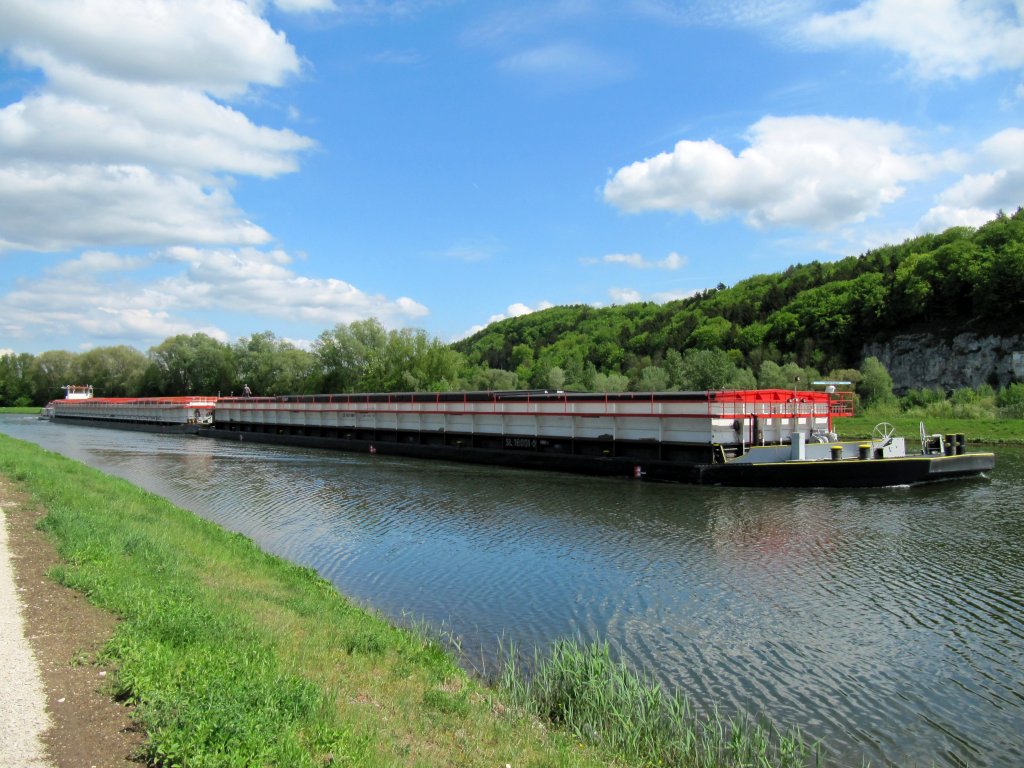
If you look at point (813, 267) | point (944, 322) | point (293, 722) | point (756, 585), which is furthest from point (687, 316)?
point (293, 722)

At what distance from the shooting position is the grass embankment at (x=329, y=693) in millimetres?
5297

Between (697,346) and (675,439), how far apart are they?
301 feet

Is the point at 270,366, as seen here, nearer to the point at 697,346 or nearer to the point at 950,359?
the point at 697,346

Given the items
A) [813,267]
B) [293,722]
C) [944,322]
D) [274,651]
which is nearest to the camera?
[293,722]

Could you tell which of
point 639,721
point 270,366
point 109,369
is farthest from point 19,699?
point 109,369

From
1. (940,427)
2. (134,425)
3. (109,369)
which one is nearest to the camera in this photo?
(940,427)

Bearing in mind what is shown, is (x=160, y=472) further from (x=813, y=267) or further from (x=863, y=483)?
(x=813, y=267)

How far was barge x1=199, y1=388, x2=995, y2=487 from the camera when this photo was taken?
82.3 ft

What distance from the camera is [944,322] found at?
271 ft

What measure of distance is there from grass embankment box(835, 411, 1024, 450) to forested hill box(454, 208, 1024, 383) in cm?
3165

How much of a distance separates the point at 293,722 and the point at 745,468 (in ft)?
75.0

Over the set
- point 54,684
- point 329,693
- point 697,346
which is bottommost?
point 329,693

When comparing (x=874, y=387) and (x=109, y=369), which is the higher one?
(x=109, y=369)

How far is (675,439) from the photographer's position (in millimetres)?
28484
